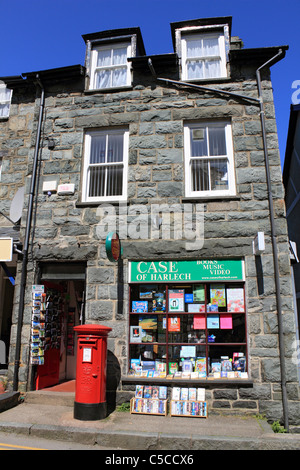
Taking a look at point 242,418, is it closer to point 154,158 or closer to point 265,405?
point 265,405

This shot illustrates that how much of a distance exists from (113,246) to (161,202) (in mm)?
1648

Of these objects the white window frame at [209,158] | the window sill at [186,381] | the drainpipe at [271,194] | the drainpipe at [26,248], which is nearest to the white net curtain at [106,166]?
the drainpipe at [26,248]

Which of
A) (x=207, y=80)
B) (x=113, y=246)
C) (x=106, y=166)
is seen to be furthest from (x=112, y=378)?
(x=207, y=80)

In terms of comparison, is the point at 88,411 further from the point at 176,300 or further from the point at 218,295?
the point at 218,295

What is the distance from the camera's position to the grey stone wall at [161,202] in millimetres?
6859

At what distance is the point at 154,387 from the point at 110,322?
157 centimetres

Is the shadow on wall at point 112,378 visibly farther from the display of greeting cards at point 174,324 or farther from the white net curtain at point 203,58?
the white net curtain at point 203,58

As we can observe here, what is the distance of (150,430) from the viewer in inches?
222

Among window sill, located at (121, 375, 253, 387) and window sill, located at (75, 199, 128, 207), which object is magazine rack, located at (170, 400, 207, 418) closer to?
window sill, located at (121, 375, 253, 387)

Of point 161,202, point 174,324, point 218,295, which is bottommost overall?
point 174,324

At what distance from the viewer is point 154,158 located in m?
8.09
